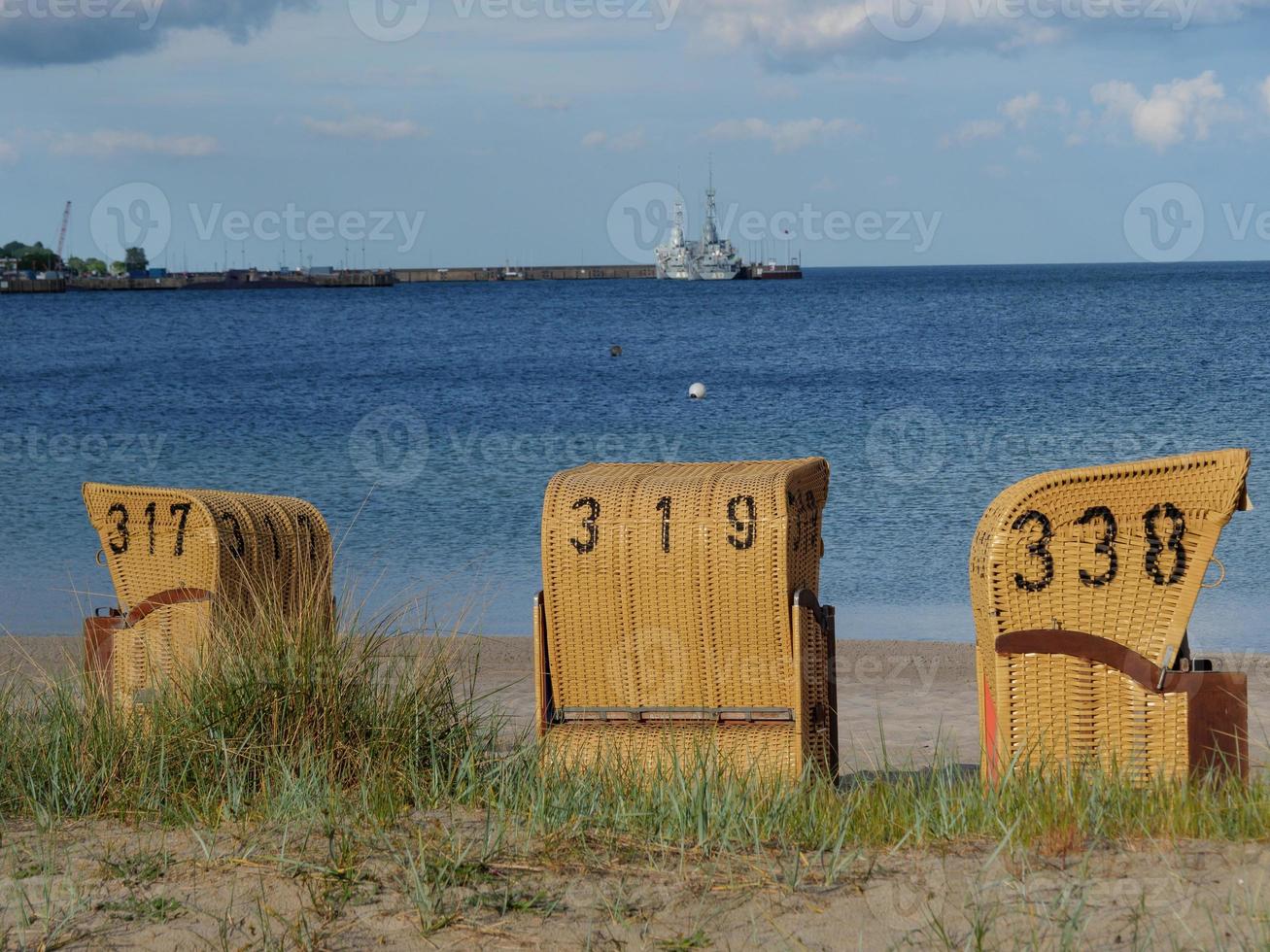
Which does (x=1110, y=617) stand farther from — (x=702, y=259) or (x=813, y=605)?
(x=702, y=259)

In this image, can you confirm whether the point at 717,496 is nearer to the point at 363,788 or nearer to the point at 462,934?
the point at 363,788

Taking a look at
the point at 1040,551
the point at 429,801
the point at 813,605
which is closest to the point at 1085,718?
the point at 1040,551

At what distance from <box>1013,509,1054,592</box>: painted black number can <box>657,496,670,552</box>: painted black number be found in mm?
1341

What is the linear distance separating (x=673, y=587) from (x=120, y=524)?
9.15ft

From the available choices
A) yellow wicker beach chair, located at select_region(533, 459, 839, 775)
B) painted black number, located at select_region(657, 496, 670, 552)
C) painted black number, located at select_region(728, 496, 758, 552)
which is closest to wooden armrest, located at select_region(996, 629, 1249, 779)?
yellow wicker beach chair, located at select_region(533, 459, 839, 775)

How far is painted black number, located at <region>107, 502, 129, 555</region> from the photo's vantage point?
7.04 metres

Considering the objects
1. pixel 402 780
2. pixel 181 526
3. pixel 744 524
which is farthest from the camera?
pixel 181 526

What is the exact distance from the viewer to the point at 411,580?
15.0 m

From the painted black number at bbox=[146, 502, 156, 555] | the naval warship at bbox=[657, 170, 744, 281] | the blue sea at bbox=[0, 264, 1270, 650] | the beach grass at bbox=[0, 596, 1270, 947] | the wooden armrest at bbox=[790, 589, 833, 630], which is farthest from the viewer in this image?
the naval warship at bbox=[657, 170, 744, 281]

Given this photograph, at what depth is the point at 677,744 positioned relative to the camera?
5.94 metres

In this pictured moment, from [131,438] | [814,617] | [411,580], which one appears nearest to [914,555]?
[411,580]

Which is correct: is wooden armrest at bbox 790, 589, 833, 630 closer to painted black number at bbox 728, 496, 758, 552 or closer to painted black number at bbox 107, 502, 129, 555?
painted black number at bbox 728, 496, 758, 552

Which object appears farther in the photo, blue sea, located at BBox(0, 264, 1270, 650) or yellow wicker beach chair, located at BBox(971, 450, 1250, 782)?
blue sea, located at BBox(0, 264, 1270, 650)

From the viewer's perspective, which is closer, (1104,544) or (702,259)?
→ (1104,544)
